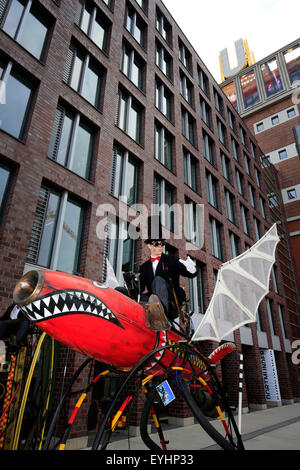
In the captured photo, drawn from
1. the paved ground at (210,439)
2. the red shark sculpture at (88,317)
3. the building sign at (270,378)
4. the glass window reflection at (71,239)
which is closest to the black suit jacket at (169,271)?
the red shark sculpture at (88,317)

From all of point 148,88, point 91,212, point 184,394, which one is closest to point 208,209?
point 148,88

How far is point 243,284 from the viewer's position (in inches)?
→ 163

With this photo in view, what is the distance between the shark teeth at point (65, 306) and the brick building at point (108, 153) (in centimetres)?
137

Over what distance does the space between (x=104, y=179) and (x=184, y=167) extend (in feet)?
23.6

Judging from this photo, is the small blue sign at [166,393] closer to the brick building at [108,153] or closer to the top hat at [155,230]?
the brick building at [108,153]

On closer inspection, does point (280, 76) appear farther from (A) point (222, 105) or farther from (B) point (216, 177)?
(B) point (216, 177)

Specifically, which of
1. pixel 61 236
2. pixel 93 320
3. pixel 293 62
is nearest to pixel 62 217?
pixel 61 236

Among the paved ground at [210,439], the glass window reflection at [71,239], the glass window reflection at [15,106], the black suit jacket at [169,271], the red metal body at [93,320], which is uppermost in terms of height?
the glass window reflection at [15,106]

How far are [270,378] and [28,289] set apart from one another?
1814 centimetres

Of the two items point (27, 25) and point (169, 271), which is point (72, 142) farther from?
point (169, 271)

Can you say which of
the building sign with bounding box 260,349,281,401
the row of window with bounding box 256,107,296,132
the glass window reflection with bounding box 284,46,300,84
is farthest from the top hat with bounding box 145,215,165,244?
the glass window reflection with bounding box 284,46,300,84

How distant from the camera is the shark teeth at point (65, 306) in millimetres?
1964

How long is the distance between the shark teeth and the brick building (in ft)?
4.49

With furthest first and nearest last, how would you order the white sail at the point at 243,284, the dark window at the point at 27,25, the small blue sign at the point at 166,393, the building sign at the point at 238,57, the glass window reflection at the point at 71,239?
the building sign at the point at 238,57, the dark window at the point at 27,25, the glass window reflection at the point at 71,239, the white sail at the point at 243,284, the small blue sign at the point at 166,393
